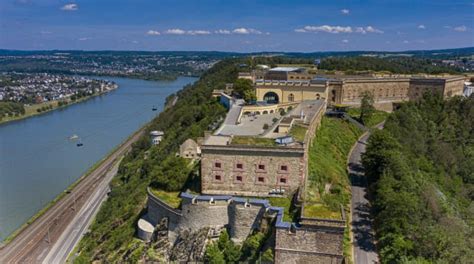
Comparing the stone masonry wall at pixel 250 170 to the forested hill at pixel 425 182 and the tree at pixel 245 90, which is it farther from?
the tree at pixel 245 90

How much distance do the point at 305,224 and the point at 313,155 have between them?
890 cm

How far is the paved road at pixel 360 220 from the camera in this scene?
→ 15062 millimetres

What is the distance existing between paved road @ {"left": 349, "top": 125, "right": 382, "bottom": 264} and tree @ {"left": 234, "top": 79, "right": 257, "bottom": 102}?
11.6 metres

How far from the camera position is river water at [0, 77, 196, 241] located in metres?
38.2

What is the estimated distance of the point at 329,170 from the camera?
70.4 ft

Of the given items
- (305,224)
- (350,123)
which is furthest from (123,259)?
(350,123)

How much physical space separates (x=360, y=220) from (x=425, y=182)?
291 inches

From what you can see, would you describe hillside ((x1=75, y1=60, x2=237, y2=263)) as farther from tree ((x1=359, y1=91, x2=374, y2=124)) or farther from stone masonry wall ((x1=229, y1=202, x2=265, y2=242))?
tree ((x1=359, y1=91, x2=374, y2=124))

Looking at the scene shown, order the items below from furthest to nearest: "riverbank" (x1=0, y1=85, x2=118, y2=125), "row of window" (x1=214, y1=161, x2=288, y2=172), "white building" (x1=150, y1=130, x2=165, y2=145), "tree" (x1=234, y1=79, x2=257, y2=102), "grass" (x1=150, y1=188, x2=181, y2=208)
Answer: "riverbank" (x1=0, y1=85, x2=118, y2=125) < "white building" (x1=150, y1=130, x2=165, y2=145) < "tree" (x1=234, y1=79, x2=257, y2=102) < "grass" (x1=150, y1=188, x2=181, y2=208) < "row of window" (x1=214, y1=161, x2=288, y2=172)

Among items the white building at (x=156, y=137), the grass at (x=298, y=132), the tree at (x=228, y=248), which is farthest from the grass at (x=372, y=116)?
the tree at (x=228, y=248)

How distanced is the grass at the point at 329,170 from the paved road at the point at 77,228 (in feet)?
61.1

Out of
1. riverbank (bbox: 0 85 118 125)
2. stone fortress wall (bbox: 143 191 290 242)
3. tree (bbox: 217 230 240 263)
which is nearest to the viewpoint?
tree (bbox: 217 230 240 263)

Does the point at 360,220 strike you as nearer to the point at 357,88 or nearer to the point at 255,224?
the point at 255,224

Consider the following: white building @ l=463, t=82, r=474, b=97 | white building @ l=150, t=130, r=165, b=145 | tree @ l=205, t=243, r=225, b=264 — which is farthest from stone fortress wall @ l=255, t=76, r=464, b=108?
tree @ l=205, t=243, r=225, b=264
